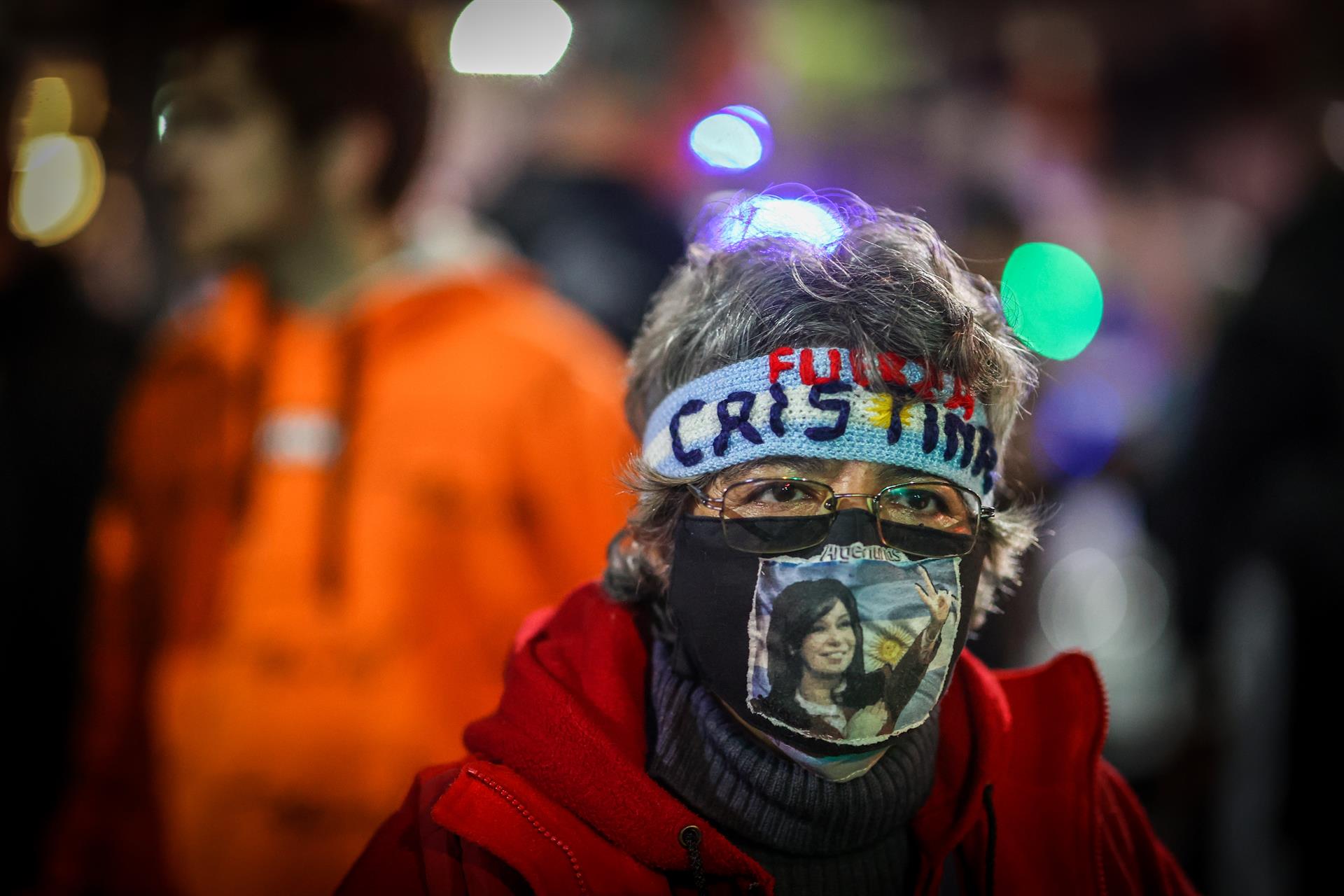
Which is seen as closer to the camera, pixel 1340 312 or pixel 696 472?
pixel 696 472

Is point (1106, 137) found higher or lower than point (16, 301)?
higher

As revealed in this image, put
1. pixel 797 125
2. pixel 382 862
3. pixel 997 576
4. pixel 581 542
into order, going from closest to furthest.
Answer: pixel 382 862, pixel 997 576, pixel 581 542, pixel 797 125

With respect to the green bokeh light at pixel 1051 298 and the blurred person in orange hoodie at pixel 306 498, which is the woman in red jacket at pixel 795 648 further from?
the blurred person in orange hoodie at pixel 306 498

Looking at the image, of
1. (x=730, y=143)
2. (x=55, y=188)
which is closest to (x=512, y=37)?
(x=730, y=143)

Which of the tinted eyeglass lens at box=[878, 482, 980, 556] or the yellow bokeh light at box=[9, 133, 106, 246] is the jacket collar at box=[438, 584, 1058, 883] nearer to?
the tinted eyeglass lens at box=[878, 482, 980, 556]

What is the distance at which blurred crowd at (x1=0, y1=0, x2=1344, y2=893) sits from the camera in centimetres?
247

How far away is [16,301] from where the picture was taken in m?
3.43

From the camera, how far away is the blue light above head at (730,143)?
207 centimetres

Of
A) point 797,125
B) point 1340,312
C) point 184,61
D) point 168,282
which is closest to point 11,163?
point 184,61

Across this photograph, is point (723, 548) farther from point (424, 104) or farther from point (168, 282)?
point (168, 282)

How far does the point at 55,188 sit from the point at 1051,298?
296 centimetres

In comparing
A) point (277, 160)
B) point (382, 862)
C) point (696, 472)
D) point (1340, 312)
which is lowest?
point (382, 862)

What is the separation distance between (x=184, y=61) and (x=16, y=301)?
4.36ft

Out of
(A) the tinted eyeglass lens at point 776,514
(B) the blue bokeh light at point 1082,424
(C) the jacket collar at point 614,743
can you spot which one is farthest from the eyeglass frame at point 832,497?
(B) the blue bokeh light at point 1082,424
